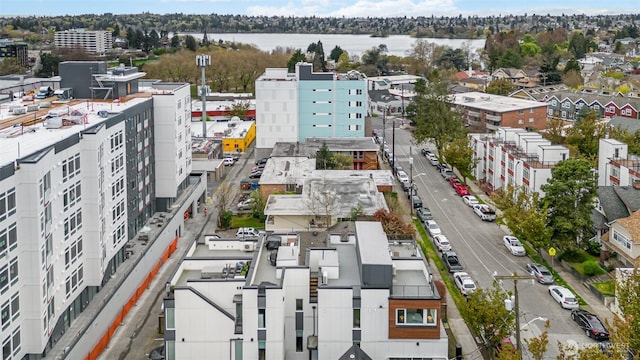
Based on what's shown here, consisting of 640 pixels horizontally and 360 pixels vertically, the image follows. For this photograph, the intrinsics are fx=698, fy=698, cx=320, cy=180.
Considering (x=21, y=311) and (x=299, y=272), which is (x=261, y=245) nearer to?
(x=299, y=272)

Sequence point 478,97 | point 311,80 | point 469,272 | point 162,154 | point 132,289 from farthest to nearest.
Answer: point 478,97 → point 311,80 → point 162,154 → point 469,272 → point 132,289

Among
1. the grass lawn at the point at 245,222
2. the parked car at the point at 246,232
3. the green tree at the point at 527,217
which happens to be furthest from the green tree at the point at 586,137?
the parked car at the point at 246,232

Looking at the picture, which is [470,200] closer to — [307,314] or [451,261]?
[451,261]

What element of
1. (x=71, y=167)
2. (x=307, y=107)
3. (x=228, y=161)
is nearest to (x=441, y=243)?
(x=71, y=167)

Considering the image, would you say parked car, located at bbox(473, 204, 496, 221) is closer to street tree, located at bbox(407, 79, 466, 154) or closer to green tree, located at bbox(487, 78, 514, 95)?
street tree, located at bbox(407, 79, 466, 154)

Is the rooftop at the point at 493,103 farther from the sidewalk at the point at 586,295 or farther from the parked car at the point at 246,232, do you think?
the parked car at the point at 246,232

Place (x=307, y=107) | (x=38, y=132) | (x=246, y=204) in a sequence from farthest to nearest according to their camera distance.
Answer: (x=307, y=107) < (x=246, y=204) < (x=38, y=132)

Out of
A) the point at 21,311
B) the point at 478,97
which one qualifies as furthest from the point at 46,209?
the point at 478,97
